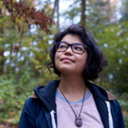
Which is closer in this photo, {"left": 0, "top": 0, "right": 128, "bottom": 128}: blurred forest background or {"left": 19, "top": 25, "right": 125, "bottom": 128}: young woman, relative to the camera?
{"left": 19, "top": 25, "right": 125, "bottom": 128}: young woman

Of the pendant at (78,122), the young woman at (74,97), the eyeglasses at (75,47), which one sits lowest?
the pendant at (78,122)

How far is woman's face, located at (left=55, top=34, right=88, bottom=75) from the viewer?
4.95ft

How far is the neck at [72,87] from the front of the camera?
159cm

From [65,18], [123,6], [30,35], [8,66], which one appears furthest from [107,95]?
[123,6]

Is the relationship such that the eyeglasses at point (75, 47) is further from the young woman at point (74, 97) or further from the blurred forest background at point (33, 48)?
the blurred forest background at point (33, 48)

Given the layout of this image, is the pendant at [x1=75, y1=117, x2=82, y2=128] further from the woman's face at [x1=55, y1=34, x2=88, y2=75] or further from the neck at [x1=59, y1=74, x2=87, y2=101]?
the woman's face at [x1=55, y1=34, x2=88, y2=75]

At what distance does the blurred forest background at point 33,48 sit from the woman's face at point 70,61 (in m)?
0.63

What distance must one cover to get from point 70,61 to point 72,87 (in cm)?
25

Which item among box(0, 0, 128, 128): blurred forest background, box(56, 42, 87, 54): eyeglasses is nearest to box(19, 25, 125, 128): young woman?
box(56, 42, 87, 54): eyeglasses

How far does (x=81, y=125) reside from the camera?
4.58 ft

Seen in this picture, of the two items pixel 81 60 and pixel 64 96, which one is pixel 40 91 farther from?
pixel 81 60

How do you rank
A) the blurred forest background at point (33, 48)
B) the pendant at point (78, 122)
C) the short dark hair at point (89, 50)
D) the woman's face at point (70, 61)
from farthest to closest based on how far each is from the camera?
1. the blurred forest background at point (33, 48)
2. the short dark hair at point (89, 50)
3. the woman's face at point (70, 61)
4. the pendant at point (78, 122)

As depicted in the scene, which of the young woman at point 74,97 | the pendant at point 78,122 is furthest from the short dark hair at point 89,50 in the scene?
the pendant at point 78,122

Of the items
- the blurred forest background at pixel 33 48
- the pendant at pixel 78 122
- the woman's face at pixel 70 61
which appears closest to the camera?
the pendant at pixel 78 122
